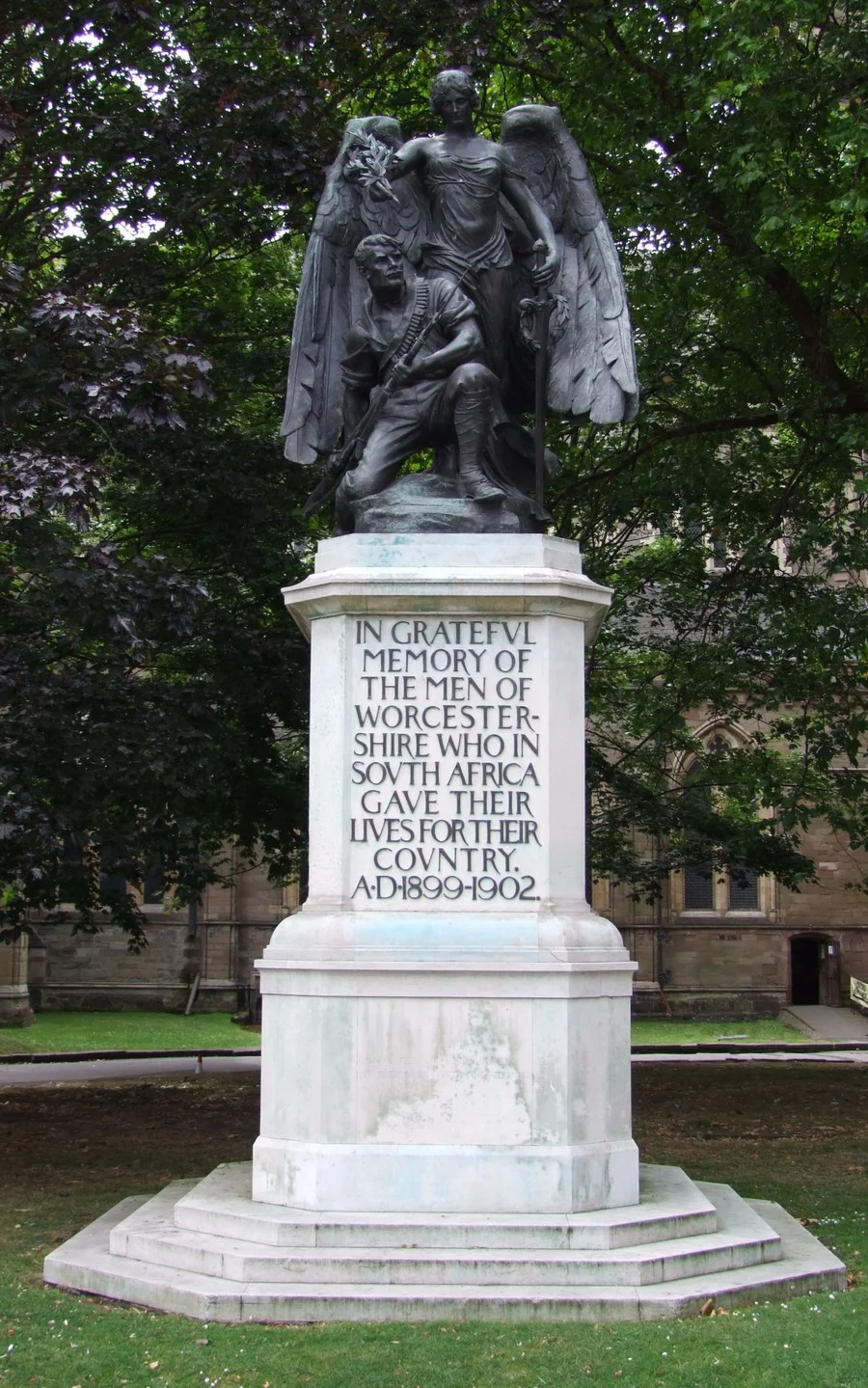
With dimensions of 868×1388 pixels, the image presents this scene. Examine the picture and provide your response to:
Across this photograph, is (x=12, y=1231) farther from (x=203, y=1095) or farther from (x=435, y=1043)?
(x=203, y=1095)

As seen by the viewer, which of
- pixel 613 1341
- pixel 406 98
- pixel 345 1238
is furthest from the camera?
pixel 406 98

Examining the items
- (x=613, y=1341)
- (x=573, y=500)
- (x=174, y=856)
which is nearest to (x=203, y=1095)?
(x=174, y=856)

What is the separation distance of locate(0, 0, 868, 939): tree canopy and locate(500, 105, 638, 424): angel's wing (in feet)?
11.2

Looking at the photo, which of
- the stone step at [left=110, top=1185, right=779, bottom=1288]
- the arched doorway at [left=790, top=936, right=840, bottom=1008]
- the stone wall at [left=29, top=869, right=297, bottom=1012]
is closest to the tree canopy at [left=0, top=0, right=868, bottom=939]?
the stone step at [left=110, top=1185, right=779, bottom=1288]

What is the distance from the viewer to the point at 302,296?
9.45 meters

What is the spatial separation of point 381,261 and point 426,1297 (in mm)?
5380

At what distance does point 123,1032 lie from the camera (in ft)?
117

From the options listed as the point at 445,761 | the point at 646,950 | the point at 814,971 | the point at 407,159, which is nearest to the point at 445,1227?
the point at 445,761

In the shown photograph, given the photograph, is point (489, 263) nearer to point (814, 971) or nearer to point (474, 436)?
point (474, 436)

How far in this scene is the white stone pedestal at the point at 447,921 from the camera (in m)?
7.69

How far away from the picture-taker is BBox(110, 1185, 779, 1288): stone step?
693 cm

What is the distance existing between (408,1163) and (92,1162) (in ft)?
18.9

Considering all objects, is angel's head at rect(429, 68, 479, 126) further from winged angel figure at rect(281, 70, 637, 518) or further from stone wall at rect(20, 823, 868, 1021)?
stone wall at rect(20, 823, 868, 1021)

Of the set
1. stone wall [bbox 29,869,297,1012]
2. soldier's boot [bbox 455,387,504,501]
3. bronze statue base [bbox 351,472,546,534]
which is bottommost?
stone wall [bbox 29,869,297,1012]
